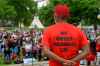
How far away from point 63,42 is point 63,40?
1.1 inches

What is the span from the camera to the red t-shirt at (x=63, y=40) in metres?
6.12

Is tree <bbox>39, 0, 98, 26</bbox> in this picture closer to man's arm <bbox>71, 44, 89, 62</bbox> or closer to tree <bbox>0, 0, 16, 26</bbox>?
tree <bbox>0, 0, 16, 26</bbox>

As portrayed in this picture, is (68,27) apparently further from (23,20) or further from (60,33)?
(23,20)

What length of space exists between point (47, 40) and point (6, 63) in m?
18.9

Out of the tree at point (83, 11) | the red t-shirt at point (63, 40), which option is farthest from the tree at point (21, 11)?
the red t-shirt at point (63, 40)

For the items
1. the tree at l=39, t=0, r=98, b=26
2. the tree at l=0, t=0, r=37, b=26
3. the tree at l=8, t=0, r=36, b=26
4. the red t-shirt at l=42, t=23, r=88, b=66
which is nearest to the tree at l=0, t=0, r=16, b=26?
the tree at l=0, t=0, r=37, b=26

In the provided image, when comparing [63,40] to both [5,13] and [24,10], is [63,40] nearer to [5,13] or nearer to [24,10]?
[5,13]

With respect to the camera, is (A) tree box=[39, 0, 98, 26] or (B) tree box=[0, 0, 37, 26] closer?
(A) tree box=[39, 0, 98, 26]

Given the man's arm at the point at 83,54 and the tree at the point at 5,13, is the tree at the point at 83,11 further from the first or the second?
the man's arm at the point at 83,54

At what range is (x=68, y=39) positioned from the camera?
6176 mm

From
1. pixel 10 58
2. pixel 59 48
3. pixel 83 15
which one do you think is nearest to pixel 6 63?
pixel 10 58

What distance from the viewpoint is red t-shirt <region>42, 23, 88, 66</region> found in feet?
20.1

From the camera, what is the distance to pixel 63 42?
618cm

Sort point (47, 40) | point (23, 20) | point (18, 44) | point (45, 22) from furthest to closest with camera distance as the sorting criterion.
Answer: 1. point (23, 20)
2. point (45, 22)
3. point (18, 44)
4. point (47, 40)
